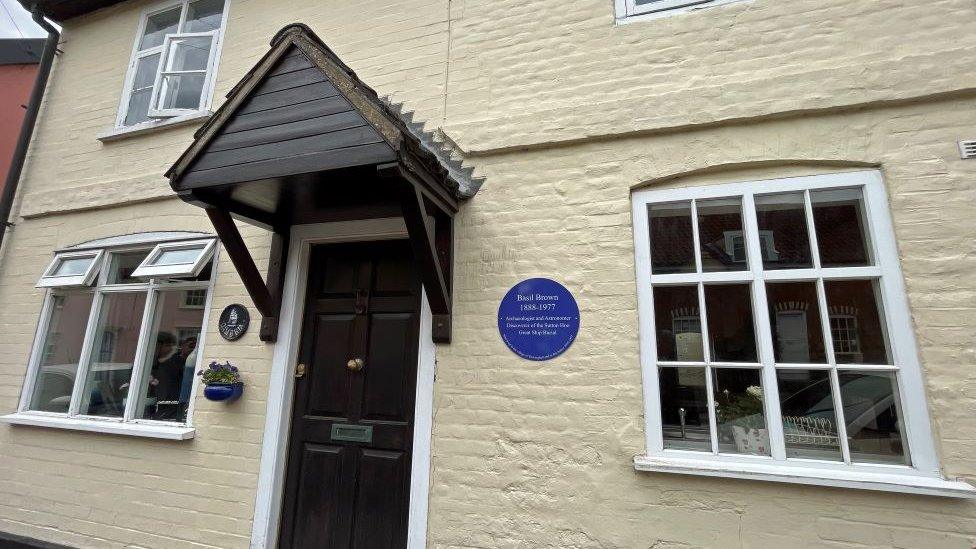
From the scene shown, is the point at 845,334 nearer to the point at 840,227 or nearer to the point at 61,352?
the point at 840,227

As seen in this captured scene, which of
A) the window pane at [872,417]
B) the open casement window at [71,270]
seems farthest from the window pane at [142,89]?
the window pane at [872,417]

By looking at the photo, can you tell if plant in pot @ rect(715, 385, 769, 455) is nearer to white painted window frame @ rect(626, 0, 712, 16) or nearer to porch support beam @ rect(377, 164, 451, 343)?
porch support beam @ rect(377, 164, 451, 343)

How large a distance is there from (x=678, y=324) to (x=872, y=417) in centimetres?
111

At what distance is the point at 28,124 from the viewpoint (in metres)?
5.34

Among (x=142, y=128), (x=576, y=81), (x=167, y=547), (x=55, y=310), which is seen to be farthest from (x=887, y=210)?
(x=55, y=310)

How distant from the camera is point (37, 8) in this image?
551cm

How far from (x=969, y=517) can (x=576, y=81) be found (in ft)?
11.4

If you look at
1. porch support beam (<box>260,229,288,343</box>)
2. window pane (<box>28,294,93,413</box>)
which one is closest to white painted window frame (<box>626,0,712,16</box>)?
porch support beam (<box>260,229,288,343</box>)

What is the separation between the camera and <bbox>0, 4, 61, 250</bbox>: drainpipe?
5.13 metres

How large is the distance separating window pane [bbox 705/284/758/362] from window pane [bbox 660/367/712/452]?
7.6 inches

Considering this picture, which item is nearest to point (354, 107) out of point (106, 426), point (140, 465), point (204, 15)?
point (140, 465)

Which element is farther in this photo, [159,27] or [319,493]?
[159,27]

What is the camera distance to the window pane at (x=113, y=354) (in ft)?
13.9

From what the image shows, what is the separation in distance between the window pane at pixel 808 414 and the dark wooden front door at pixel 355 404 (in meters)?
2.43
